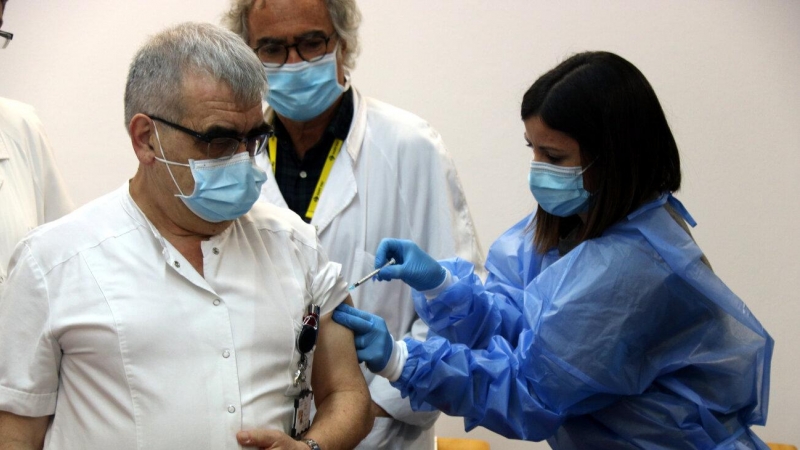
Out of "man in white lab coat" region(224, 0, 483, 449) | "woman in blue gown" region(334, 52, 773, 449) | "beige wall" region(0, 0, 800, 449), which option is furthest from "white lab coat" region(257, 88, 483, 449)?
"beige wall" region(0, 0, 800, 449)

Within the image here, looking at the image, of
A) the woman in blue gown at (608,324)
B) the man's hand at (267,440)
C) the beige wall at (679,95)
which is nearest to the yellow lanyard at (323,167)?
the woman in blue gown at (608,324)

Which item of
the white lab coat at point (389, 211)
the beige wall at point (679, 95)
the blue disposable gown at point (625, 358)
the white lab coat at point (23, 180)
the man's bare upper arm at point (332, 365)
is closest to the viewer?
the man's bare upper arm at point (332, 365)

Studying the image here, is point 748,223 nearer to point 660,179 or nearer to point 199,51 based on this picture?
point 660,179

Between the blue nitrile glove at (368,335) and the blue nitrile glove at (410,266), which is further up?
the blue nitrile glove at (410,266)

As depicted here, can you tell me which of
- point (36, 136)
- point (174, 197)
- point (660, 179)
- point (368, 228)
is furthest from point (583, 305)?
point (36, 136)

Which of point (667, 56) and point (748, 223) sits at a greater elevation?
point (667, 56)

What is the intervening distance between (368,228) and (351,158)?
18 centimetres

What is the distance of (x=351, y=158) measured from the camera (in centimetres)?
233

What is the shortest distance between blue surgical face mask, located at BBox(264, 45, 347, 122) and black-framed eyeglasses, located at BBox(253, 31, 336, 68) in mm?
16

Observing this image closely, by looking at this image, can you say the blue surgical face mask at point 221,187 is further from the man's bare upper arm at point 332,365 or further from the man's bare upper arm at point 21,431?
the man's bare upper arm at point 21,431

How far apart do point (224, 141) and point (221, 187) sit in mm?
84

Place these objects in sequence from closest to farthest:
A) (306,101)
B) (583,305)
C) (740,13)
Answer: (583,305)
(306,101)
(740,13)

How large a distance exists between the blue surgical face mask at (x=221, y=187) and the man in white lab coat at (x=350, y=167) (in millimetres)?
614

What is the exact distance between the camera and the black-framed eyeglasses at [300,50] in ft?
7.52
